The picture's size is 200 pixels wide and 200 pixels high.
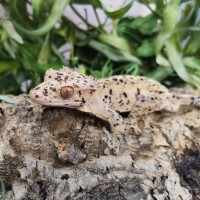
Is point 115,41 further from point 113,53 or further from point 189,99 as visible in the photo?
point 189,99

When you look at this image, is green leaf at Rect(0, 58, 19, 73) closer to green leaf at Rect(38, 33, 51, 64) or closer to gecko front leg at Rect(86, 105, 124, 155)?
green leaf at Rect(38, 33, 51, 64)

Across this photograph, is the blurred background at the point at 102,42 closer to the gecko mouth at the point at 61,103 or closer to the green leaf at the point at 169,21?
the green leaf at the point at 169,21

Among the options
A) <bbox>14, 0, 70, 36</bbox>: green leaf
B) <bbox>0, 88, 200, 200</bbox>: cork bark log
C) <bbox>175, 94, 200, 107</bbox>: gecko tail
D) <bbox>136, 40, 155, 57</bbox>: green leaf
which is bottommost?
<bbox>0, 88, 200, 200</bbox>: cork bark log

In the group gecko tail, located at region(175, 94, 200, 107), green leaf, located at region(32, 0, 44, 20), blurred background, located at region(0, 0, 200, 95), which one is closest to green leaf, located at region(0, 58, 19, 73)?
blurred background, located at region(0, 0, 200, 95)

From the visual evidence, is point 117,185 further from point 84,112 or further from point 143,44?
point 143,44

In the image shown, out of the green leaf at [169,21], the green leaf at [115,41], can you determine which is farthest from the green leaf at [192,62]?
the green leaf at [115,41]

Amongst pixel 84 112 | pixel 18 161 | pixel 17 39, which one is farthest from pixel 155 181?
pixel 17 39
